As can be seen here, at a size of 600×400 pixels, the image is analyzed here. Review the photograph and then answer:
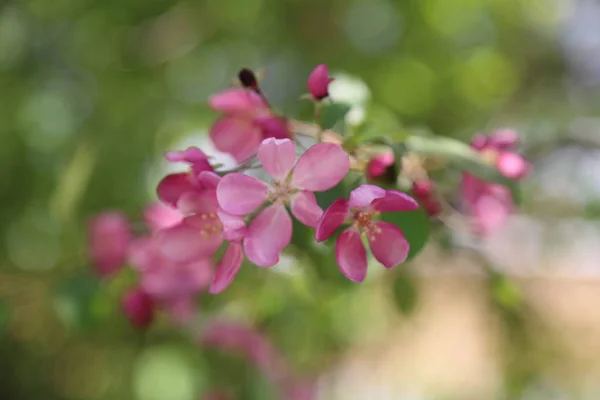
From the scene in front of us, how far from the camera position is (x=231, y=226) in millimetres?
419

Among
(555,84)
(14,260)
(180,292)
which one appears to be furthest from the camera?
(555,84)

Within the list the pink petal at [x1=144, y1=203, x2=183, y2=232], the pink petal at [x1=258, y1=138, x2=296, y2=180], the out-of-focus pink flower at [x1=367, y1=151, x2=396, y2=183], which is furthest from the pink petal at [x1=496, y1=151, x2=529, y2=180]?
the pink petal at [x1=144, y1=203, x2=183, y2=232]

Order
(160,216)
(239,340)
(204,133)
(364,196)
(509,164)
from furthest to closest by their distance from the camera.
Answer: (204,133), (239,340), (160,216), (509,164), (364,196)

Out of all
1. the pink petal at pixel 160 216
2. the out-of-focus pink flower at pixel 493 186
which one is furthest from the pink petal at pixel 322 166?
the pink petal at pixel 160 216

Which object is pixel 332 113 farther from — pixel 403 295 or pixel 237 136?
pixel 403 295

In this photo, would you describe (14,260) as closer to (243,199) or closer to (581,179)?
(243,199)

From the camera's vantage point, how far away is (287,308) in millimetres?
1038

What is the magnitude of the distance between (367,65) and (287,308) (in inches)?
34.7

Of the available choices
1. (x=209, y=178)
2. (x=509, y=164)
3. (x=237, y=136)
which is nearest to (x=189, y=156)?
(x=209, y=178)

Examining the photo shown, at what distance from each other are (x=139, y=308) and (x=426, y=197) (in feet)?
1.43

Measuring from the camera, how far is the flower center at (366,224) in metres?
0.45

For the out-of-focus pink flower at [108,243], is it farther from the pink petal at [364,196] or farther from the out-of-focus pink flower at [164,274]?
the pink petal at [364,196]

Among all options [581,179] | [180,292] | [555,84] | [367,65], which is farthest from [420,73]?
[555,84]

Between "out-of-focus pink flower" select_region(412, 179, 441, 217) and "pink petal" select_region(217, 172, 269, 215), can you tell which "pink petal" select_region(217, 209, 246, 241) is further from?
"out-of-focus pink flower" select_region(412, 179, 441, 217)
